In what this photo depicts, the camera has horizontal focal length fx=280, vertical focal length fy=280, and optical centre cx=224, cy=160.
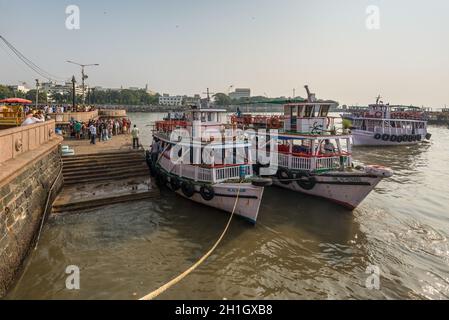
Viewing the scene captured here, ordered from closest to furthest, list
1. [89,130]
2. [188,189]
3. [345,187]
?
[188,189]
[345,187]
[89,130]

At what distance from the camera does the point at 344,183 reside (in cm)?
1285

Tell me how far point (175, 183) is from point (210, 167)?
8.92 ft

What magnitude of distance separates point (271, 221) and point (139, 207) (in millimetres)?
5928

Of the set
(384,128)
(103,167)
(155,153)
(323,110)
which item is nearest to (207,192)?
(155,153)

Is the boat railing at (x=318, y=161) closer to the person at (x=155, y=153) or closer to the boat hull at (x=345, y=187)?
→ the boat hull at (x=345, y=187)

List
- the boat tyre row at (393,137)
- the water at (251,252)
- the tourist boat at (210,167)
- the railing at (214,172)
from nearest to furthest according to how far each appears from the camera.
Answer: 1. the water at (251,252)
2. the tourist boat at (210,167)
3. the railing at (214,172)
4. the boat tyre row at (393,137)

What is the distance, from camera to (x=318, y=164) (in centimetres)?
1442

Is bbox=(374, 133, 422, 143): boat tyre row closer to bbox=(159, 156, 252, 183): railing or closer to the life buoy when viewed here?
the life buoy

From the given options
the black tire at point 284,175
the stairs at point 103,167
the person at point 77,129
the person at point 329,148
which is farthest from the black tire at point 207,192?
the person at point 77,129

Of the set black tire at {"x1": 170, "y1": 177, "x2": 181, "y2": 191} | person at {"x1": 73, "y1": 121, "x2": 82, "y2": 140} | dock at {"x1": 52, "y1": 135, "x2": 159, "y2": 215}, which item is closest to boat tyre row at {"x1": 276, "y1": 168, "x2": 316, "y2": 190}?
black tire at {"x1": 170, "y1": 177, "x2": 181, "y2": 191}

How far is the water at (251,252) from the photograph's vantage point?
7.44 metres

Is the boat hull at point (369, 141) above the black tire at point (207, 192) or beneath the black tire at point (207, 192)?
above

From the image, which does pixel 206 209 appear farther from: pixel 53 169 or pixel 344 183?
pixel 53 169

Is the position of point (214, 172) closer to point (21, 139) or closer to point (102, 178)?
point (21, 139)
